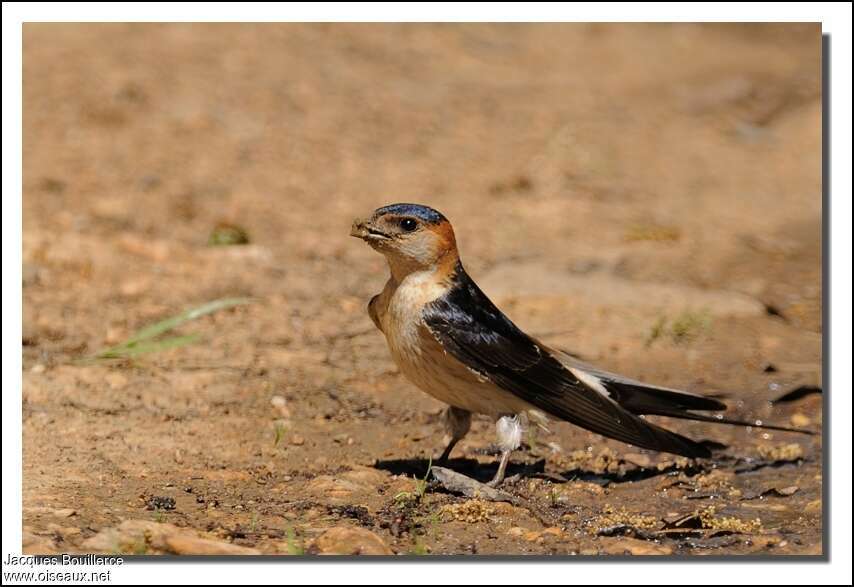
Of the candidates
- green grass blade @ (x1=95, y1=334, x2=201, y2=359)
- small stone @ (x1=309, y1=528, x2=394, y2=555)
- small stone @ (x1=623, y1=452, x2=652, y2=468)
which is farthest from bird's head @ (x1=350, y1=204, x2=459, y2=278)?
green grass blade @ (x1=95, y1=334, x2=201, y2=359)

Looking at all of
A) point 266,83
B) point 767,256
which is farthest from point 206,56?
point 767,256

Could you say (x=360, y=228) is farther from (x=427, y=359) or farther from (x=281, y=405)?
(x=281, y=405)

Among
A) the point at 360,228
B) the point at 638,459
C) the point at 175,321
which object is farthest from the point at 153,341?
the point at 638,459

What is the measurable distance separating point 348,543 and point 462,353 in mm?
952

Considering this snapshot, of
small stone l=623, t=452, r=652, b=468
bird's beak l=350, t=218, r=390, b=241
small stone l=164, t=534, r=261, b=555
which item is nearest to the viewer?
small stone l=164, t=534, r=261, b=555

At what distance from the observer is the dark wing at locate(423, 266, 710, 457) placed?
4.76m

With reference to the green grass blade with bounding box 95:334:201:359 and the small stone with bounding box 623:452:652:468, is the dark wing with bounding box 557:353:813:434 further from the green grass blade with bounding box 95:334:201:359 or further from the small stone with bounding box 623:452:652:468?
the green grass blade with bounding box 95:334:201:359

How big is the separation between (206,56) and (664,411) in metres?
7.38

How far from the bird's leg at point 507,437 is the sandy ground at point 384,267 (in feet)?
0.42

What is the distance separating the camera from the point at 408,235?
15.7 feet

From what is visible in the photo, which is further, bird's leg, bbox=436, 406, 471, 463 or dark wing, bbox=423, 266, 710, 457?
bird's leg, bbox=436, 406, 471, 463

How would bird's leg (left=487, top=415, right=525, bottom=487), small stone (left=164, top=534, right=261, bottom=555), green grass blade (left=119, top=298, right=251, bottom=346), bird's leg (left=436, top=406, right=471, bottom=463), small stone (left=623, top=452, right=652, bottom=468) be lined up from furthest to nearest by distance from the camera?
green grass blade (left=119, top=298, right=251, bottom=346), small stone (left=623, top=452, right=652, bottom=468), bird's leg (left=436, top=406, right=471, bottom=463), bird's leg (left=487, top=415, right=525, bottom=487), small stone (left=164, top=534, right=261, bottom=555)

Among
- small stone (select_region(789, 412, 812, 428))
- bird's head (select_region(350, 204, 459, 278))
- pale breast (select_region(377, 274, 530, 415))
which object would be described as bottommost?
small stone (select_region(789, 412, 812, 428))

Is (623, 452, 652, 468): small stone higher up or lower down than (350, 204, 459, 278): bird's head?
lower down
